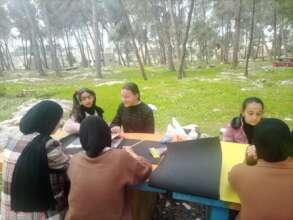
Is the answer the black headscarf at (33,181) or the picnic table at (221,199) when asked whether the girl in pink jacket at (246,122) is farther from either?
the black headscarf at (33,181)

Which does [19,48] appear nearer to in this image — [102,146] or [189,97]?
[189,97]

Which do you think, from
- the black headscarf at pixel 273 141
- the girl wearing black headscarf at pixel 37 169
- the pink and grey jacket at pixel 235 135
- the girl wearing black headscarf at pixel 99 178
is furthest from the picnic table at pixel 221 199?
the pink and grey jacket at pixel 235 135

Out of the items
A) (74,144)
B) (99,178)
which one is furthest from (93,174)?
(74,144)

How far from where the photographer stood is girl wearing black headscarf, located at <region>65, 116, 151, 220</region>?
191cm

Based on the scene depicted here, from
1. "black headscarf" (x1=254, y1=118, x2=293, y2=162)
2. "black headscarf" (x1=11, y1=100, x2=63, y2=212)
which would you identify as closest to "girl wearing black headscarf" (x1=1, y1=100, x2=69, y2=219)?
"black headscarf" (x1=11, y1=100, x2=63, y2=212)

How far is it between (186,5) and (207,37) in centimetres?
654

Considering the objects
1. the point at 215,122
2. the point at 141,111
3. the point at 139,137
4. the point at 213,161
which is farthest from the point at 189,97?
the point at 213,161

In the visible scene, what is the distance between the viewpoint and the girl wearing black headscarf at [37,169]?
206 cm

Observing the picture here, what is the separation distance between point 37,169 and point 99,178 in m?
0.48

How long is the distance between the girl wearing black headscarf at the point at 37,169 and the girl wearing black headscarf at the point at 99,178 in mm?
229

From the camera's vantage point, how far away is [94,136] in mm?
1936

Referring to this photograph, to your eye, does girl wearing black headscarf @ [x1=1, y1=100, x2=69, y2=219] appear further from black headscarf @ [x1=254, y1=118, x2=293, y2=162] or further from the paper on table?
black headscarf @ [x1=254, y1=118, x2=293, y2=162]

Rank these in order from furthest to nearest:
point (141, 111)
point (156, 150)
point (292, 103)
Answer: point (292, 103), point (141, 111), point (156, 150)

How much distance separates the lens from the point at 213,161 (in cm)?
211
